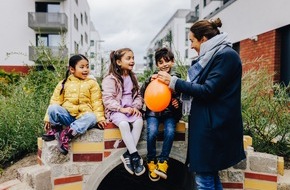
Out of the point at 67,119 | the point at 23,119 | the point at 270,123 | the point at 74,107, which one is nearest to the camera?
the point at 67,119

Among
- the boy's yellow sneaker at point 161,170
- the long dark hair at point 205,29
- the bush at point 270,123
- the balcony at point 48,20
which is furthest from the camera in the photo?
the balcony at point 48,20

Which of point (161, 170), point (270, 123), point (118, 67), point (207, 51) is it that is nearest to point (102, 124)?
point (118, 67)

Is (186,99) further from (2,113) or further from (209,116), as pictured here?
(2,113)

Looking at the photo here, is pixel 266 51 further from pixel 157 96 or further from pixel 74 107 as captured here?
pixel 74 107

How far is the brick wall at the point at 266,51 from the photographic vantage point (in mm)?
8711

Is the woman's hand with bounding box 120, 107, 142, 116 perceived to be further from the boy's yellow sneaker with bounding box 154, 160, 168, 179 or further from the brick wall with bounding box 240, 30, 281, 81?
the brick wall with bounding box 240, 30, 281, 81

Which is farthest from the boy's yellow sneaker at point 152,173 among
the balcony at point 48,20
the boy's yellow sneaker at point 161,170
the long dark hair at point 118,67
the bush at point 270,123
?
the balcony at point 48,20

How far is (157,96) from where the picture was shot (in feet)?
10.3

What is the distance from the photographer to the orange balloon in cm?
314

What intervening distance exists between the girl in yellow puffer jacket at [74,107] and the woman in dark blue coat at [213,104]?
1062mm

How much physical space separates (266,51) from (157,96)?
281 inches

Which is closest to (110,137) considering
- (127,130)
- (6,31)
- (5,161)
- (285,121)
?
(127,130)

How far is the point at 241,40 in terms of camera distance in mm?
11828

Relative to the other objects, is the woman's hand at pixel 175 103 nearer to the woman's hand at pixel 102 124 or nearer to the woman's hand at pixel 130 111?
the woman's hand at pixel 130 111
